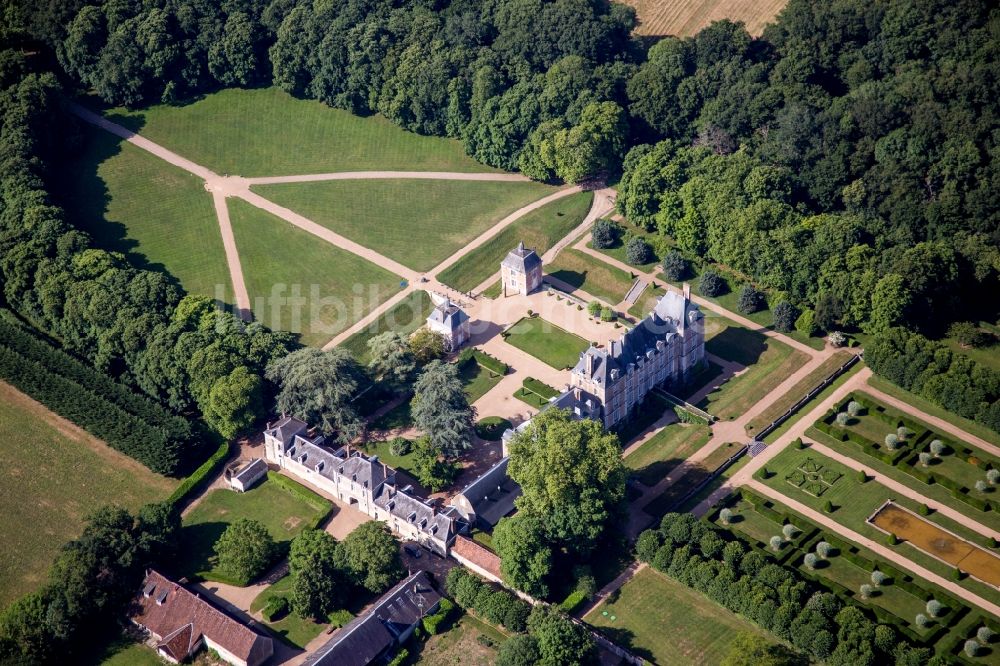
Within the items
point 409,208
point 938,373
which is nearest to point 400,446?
point 409,208

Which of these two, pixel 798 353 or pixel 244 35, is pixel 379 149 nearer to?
pixel 244 35

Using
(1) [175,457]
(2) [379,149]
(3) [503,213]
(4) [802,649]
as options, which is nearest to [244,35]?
(2) [379,149]

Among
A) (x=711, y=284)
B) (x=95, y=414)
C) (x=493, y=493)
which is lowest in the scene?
(x=493, y=493)

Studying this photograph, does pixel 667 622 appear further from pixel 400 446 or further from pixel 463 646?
pixel 400 446

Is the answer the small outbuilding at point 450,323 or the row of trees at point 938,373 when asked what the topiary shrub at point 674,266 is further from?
the small outbuilding at point 450,323

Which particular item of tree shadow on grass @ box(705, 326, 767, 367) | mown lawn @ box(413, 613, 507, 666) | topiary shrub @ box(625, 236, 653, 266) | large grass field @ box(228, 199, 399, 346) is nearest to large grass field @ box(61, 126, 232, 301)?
large grass field @ box(228, 199, 399, 346)

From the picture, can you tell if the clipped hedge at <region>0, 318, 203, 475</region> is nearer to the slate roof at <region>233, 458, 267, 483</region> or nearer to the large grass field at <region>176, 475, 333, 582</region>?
the slate roof at <region>233, 458, 267, 483</region>
